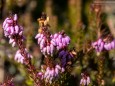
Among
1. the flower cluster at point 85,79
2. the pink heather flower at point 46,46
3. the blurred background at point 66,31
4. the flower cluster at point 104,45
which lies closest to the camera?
the pink heather flower at point 46,46

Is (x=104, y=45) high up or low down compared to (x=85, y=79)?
up

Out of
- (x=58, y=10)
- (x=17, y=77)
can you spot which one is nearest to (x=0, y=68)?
(x=17, y=77)

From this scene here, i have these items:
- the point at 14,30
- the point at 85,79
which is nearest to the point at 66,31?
the point at 85,79

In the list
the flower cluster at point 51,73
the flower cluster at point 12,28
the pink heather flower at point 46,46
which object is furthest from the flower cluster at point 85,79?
the flower cluster at point 12,28

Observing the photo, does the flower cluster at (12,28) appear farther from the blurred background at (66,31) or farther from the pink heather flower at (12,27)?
the blurred background at (66,31)

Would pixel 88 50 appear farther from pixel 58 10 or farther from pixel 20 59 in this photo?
A: pixel 58 10

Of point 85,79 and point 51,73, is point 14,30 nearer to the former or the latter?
point 51,73

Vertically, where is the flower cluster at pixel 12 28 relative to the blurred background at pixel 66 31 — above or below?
above

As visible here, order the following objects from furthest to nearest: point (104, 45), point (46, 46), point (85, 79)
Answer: point (104, 45) < point (85, 79) < point (46, 46)
